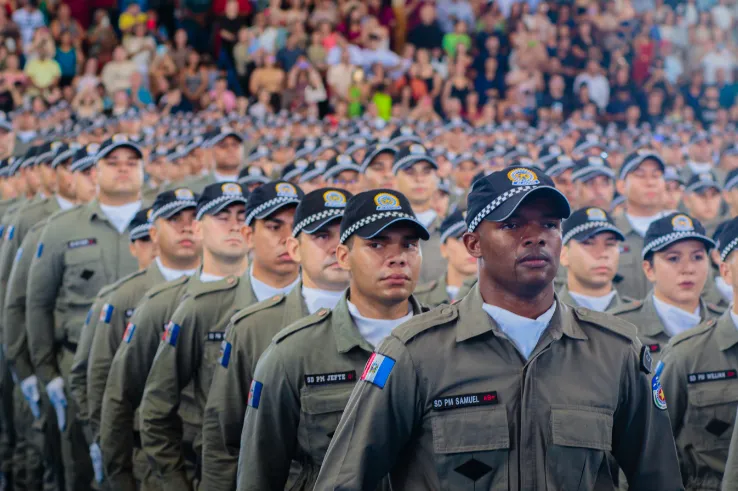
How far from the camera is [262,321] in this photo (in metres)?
4.91

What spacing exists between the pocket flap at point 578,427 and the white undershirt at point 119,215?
217 inches

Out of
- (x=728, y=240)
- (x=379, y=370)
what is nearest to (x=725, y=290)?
(x=728, y=240)

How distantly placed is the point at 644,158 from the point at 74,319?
437cm

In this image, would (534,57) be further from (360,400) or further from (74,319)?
(360,400)

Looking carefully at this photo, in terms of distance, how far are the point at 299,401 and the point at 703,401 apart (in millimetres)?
1793

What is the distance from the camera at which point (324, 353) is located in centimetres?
426

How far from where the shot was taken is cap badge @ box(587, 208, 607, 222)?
6454 millimetres

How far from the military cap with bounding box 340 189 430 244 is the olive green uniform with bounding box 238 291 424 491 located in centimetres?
30

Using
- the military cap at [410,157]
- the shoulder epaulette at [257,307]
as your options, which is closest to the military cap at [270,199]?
the shoulder epaulette at [257,307]

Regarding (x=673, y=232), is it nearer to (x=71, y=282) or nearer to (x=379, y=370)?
(x=379, y=370)

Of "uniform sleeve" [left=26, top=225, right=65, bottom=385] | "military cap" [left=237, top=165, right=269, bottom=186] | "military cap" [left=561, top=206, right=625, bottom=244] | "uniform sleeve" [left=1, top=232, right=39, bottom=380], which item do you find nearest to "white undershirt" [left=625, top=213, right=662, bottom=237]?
"military cap" [left=561, top=206, right=625, bottom=244]

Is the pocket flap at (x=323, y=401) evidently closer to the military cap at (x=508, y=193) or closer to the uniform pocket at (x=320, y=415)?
the uniform pocket at (x=320, y=415)

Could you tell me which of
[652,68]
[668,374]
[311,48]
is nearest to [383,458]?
[668,374]

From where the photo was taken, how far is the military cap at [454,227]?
7.29 meters
